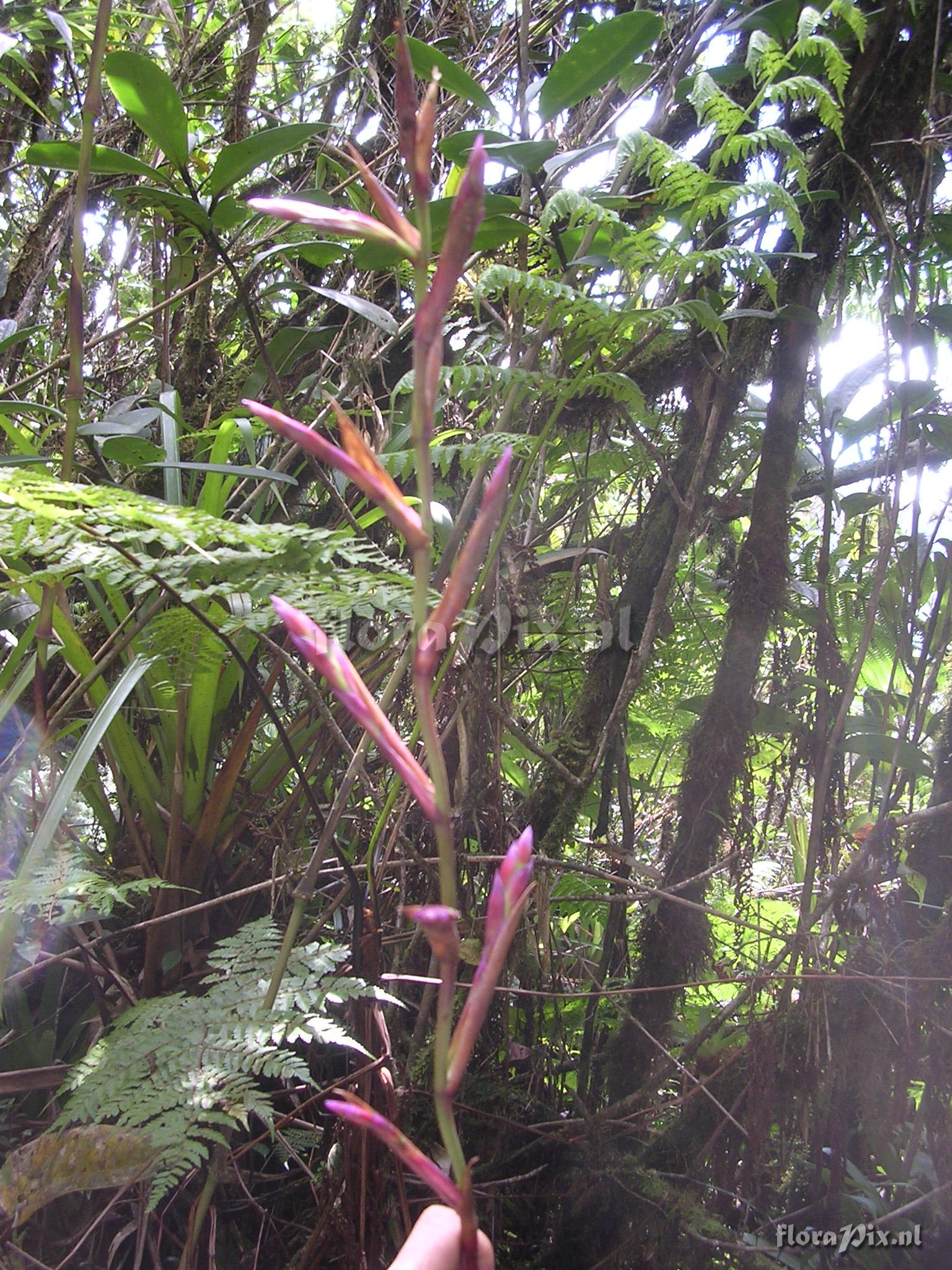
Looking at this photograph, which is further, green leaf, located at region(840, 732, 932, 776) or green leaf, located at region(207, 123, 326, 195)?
green leaf, located at region(840, 732, 932, 776)

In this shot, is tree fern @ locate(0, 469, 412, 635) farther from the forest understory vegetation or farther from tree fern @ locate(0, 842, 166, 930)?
tree fern @ locate(0, 842, 166, 930)

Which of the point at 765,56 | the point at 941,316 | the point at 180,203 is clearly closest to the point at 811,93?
the point at 765,56

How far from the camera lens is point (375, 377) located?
5.07ft

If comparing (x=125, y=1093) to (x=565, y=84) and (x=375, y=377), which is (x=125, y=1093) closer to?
(x=565, y=84)

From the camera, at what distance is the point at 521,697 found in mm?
Result: 1610

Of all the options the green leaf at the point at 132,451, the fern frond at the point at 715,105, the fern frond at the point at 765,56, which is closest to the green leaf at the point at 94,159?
the green leaf at the point at 132,451

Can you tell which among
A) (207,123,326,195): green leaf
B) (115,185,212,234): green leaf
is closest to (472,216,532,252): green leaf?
(207,123,326,195): green leaf

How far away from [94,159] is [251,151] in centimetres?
18

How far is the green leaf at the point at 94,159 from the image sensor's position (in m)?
0.95

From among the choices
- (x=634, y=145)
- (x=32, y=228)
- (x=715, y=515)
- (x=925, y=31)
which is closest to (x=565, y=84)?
(x=634, y=145)

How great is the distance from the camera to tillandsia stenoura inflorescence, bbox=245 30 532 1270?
0.22 meters

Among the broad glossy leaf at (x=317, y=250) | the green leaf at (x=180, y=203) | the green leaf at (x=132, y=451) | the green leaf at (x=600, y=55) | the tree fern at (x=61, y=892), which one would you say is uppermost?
the green leaf at (x=600, y=55)

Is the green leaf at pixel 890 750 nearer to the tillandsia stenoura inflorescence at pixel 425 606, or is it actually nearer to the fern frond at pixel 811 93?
the fern frond at pixel 811 93

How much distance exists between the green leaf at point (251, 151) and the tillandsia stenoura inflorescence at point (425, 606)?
0.87 m
